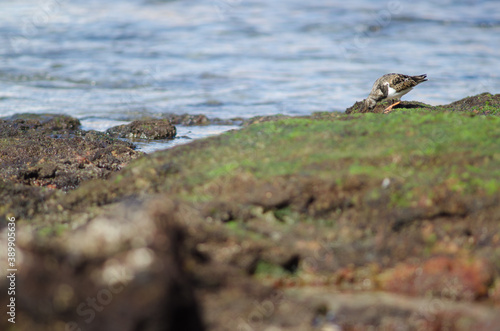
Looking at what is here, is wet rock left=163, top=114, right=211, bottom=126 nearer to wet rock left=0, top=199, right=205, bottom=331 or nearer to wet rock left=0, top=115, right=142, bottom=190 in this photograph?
wet rock left=0, top=115, right=142, bottom=190

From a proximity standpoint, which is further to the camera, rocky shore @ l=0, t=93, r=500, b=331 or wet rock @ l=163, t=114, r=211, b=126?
wet rock @ l=163, t=114, r=211, b=126

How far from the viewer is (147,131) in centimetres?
903

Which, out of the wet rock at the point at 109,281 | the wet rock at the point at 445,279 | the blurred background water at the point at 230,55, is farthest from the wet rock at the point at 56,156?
the wet rock at the point at 445,279

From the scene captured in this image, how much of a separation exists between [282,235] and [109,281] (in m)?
1.28

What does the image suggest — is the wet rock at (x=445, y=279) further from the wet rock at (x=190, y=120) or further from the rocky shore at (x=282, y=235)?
the wet rock at (x=190, y=120)

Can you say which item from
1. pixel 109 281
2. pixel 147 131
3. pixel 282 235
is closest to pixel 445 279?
pixel 282 235

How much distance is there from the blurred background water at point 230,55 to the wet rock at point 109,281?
20.9ft

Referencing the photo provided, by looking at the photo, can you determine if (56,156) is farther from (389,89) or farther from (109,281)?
(389,89)

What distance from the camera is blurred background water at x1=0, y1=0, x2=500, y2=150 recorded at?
12643 millimetres

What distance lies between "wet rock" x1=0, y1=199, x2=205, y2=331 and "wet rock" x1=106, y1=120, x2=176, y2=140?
595 cm

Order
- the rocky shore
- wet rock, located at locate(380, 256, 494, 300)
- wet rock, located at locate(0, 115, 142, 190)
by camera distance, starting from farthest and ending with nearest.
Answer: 1. wet rock, located at locate(0, 115, 142, 190)
2. wet rock, located at locate(380, 256, 494, 300)
3. the rocky shore

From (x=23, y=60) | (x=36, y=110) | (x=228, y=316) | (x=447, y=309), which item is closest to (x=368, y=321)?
(x=447, y=309)

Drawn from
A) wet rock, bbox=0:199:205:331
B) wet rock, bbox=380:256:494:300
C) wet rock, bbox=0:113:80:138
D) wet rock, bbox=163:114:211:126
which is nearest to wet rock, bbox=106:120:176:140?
wet rock, bbox=0:113:80:138

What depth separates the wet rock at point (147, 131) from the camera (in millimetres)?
9023
